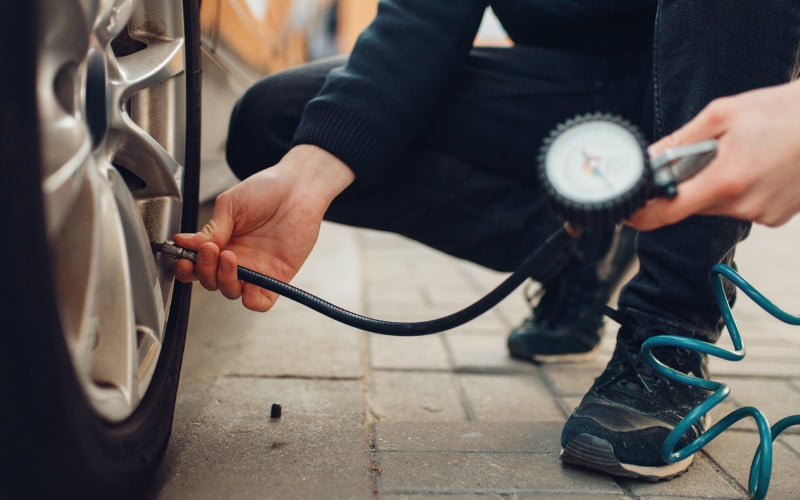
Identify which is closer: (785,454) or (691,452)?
(691,452)

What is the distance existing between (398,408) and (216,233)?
0.46 meters

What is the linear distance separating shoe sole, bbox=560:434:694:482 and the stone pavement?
0.05ft

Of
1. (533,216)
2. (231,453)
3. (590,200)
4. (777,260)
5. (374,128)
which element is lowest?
(777,260)

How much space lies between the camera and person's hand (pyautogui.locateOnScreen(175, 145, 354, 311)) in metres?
1.08

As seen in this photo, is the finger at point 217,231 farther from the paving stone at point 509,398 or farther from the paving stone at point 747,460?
the paving stone at point 747,460

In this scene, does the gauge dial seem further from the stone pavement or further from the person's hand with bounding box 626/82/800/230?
the stone pavement

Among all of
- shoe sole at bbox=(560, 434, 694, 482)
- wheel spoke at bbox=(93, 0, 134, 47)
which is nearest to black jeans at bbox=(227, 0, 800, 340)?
shoe sole at bbox=(560, 434, 694, 482)

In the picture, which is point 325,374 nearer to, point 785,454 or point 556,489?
point 556,489

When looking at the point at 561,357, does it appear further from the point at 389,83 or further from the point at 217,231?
the point at 217,231

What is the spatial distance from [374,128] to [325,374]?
50 cm

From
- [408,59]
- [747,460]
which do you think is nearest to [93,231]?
[408,59]

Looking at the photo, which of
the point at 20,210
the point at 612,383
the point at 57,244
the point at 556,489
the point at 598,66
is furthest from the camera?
the point at 598,66

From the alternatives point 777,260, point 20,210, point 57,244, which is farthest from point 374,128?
point 777,260

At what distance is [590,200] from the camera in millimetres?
753
